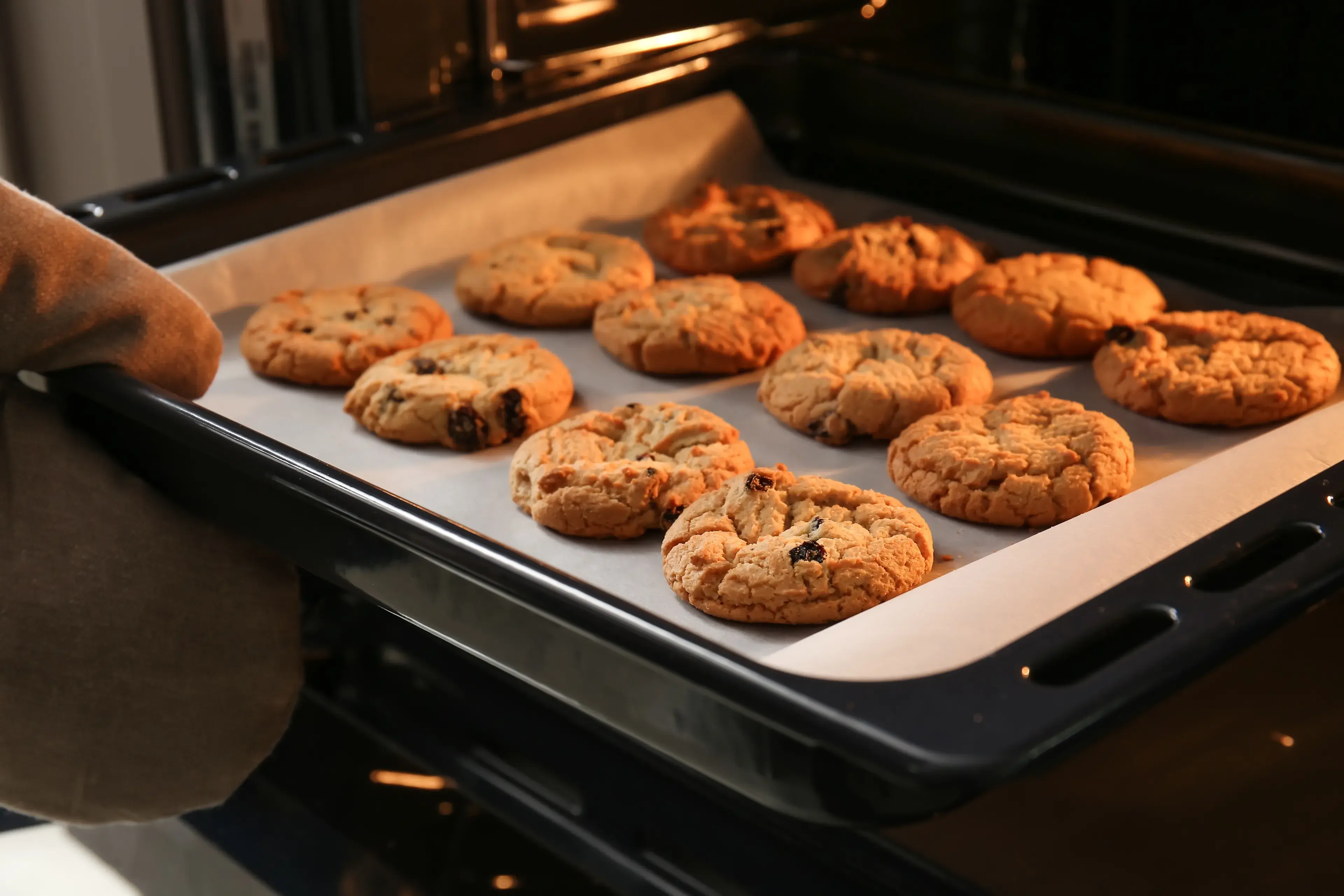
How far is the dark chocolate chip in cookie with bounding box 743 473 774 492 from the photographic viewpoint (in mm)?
1168

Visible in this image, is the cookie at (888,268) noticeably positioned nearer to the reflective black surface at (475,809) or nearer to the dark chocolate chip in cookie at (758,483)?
the dark chocolate chip in cookie at (758,483)

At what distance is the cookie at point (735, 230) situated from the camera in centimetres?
176

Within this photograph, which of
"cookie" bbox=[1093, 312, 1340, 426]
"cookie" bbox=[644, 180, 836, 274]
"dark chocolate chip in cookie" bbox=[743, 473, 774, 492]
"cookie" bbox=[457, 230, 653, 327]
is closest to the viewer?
"dark chocolate chip in cookie" bbox=[743, 473, 774, 492]

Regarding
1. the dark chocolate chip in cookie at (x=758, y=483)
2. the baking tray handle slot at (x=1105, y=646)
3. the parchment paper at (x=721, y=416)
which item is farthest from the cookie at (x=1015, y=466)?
the baking tray handle slot at (x=1105, y=646)

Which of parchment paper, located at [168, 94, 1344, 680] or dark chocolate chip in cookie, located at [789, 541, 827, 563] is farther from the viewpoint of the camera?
dark chocolate chip in cookie, located at [789, 541, 827, 563]

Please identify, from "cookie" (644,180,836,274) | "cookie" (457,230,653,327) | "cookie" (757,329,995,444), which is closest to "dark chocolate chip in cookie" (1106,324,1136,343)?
"cookie" (757,329,995,444)

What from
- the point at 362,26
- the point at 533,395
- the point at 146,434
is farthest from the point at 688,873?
the point at 362,26

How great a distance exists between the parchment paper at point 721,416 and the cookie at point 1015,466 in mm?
27

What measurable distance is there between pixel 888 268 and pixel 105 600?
1.00 metres

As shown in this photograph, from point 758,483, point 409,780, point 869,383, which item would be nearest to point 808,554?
point 758,483

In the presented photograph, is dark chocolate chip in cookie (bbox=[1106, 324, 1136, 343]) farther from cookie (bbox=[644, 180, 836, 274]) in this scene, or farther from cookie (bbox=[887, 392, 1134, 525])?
cookie (bbox=[644, 180, 836, 274])

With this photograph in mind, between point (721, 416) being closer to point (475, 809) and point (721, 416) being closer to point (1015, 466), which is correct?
point (1015, 466)

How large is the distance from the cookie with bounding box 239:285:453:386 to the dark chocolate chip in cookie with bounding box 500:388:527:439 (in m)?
0.21

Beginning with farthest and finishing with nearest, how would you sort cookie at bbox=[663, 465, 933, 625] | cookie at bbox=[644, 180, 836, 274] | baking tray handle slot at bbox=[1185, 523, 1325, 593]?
cookie at bbox=[644, 180, 836, 274] → cookie at bbox=[663, 465, 933, 625] → baking tray handle slot at bbox=[1185, 523, 1325, 593]
